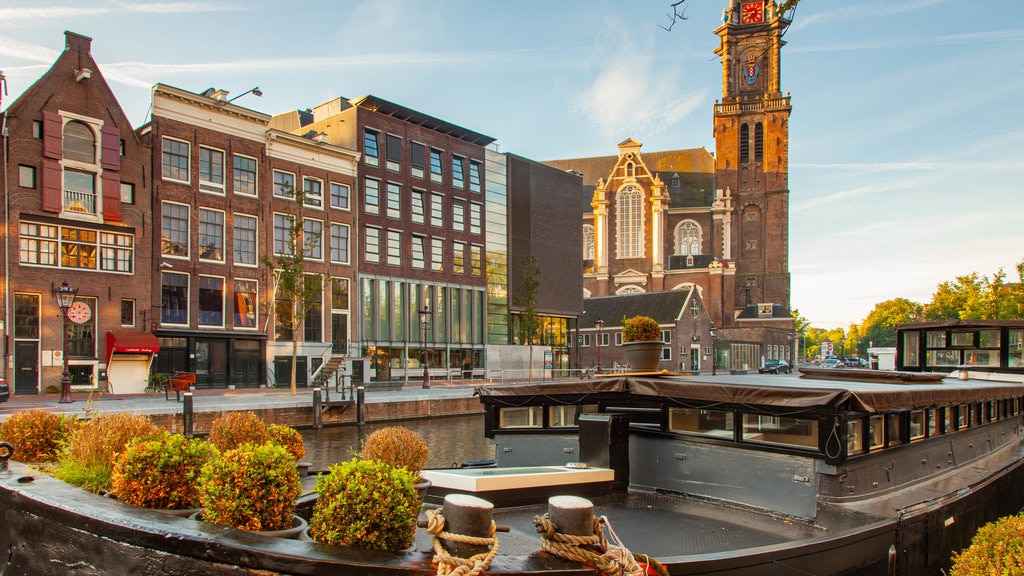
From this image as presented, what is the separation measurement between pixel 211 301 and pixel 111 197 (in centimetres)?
661

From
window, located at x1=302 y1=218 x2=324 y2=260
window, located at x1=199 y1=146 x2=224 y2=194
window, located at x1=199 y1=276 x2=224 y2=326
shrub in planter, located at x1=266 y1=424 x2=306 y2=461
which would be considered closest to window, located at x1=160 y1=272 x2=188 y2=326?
window, located at x1=199 y1=276 x2=224 y2=326

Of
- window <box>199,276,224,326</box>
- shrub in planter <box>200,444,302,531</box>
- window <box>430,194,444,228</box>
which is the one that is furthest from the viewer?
window <box>430,194,444,228</box>

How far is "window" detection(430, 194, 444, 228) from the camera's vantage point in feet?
147

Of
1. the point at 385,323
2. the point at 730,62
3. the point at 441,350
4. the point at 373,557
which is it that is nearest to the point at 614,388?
the point at 373,557

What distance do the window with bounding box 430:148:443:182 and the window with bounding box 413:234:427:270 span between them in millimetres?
4140

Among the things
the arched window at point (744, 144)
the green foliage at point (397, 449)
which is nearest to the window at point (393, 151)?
the green foliage at point (397, 449)

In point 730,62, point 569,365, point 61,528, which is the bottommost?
point 569,365

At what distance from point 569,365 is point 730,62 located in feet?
170

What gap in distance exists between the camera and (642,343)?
884 cm

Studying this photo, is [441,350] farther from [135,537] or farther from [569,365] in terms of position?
[135,537]

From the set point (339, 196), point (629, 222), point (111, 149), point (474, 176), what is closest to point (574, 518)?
point (111, 149)

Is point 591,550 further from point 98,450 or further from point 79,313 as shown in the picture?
point 79,313

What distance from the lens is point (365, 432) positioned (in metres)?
25.2

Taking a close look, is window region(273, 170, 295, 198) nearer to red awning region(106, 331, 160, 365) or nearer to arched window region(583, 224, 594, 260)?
red awning region(106, 331, 160, 365)
